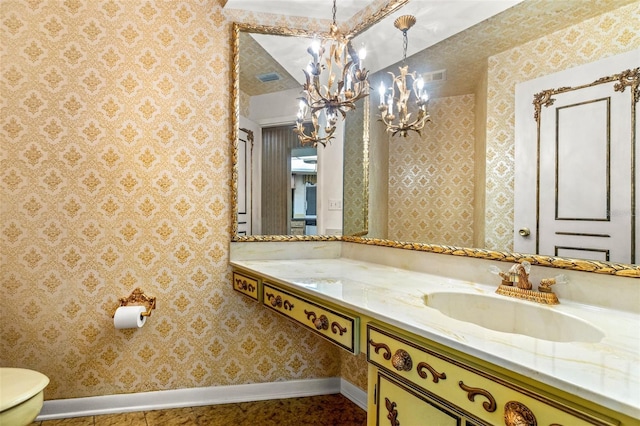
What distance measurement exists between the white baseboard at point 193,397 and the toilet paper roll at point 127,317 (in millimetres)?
493

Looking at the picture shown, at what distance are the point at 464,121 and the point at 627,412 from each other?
123cm

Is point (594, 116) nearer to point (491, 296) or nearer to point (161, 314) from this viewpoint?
point (491, 296)

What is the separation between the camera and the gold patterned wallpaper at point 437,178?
4.99 feet

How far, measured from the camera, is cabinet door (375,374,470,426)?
88cm

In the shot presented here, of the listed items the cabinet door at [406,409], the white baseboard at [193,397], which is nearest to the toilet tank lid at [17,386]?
the white baseboard at [193,397]

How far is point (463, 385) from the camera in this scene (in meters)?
0.79

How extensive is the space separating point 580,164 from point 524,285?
44 cm

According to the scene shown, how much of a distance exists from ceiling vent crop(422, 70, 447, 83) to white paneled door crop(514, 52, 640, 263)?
0.40m

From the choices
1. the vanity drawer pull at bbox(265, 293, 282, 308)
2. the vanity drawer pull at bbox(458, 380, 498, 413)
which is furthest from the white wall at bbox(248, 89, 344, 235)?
the vanity drawer pull at bbox(458, 380, 498, 413)

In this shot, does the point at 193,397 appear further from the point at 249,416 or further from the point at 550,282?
the point at 550,282

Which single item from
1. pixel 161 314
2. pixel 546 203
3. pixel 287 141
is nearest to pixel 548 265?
pixel 546 203

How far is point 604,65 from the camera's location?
3.56 ft

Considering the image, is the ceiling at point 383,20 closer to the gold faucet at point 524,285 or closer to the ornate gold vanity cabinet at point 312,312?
the gold faucet at point 524,285

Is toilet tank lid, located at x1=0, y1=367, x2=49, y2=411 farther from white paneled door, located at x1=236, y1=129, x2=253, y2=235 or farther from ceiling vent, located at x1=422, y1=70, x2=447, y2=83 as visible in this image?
ceiling vent, located at x1=422, y1=70, x2=447, y2=83
